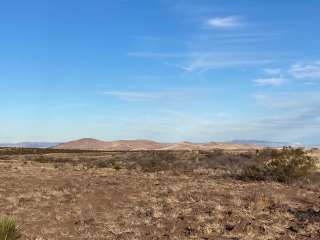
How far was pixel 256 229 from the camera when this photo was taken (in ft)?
45.7

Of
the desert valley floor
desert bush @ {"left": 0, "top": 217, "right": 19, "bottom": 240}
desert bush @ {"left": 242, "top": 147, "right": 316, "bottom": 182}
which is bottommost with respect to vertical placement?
the desert valley floor

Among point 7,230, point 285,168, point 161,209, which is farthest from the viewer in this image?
point 285,168

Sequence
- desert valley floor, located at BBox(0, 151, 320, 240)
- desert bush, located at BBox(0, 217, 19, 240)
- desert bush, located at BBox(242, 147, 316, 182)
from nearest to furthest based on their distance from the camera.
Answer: desert bush, located at BBox(0, 217, 19, 240) → desert valley floor, located at BBox(0, 151, 320, 240) → desert bush, located at BBox(242, 147, 316, 182)

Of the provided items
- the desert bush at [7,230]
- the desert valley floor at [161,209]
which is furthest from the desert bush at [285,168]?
the desert bush at [7,230]

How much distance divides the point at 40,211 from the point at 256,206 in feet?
24.2

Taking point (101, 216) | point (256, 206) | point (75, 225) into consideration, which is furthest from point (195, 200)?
point (75, 225)

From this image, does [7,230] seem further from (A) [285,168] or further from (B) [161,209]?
(A) [285,168]

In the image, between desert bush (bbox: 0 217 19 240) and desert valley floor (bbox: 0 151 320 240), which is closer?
desert bush (bbox: 0 217 19 240)

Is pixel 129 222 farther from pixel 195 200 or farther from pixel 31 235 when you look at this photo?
pixel 195 200

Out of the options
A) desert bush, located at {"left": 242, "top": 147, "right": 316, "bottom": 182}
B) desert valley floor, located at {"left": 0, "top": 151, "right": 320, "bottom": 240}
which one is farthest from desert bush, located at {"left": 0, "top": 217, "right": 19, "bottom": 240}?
desert bush, located at {"left": 242, "top": 147, "right": 316, "bottom": 182}

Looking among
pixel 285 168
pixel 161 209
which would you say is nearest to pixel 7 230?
pixel 161 209

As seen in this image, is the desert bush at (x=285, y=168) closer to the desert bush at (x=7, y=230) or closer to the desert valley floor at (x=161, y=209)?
the desert valley floor at (x=161, y=209)

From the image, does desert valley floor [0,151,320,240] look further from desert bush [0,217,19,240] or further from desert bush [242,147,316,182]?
desert bush [0,217,19,240]

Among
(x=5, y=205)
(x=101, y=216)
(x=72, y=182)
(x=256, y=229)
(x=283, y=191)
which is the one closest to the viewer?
(x=256, y=229)
